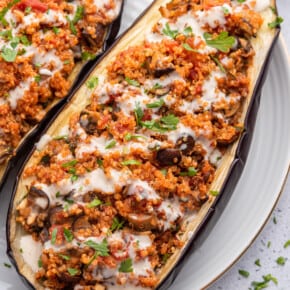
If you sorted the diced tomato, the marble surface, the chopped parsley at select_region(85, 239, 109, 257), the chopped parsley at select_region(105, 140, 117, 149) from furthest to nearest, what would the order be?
the marble surface
the diced tomato
the chopped parsley at select_region(105, 140, 117, 149)
the chopped parsley at select_region(85, 239, 109, 257)

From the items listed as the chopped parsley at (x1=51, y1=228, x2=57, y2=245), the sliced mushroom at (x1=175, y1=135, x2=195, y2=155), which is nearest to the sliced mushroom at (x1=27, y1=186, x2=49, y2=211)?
the chopped parsley at (x1=51, y1=228, x2=57, y2=245)

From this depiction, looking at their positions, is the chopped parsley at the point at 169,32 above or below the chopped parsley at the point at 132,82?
above

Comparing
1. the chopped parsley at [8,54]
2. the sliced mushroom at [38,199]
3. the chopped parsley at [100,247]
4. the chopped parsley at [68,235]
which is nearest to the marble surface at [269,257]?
the chopped parsley at [100,247]

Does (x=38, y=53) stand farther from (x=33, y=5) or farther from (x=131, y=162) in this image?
(x=131, y=162)

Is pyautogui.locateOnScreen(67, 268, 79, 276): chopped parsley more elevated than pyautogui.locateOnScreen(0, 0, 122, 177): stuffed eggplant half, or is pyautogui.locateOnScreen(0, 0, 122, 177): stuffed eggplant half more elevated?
pyautogui.locateOnScreen(0, 0, 122, 177): stuffed eggplant half

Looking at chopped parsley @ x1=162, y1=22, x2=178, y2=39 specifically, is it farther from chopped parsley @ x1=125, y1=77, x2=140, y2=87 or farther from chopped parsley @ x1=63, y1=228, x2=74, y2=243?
chopped parsley @ x1=63, y1=228, x2=74, y2=243

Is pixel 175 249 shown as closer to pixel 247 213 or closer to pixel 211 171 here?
pixel 211 171

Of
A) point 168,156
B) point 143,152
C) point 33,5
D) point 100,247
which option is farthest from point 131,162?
point 33,5

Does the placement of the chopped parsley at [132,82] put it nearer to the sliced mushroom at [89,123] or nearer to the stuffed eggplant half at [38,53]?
the sliced mushroom at [89,123]
